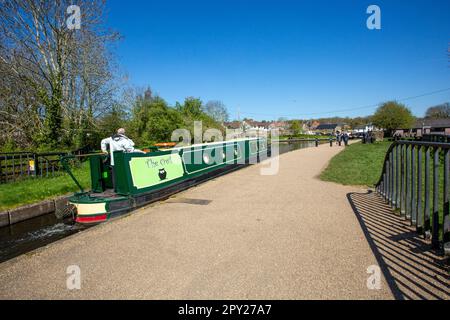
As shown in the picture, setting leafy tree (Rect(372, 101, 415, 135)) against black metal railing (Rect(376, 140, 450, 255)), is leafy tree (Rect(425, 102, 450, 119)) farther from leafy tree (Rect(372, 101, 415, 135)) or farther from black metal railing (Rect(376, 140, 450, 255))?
black metal railing (Rect(376, 140, 450, 255))

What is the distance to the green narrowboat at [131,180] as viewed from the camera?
18.4 ft

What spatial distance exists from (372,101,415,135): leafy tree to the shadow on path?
5899 centimetres

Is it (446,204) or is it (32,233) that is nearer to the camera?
(446,204)

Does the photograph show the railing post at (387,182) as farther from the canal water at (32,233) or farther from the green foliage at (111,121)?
the green foliage at (111,121)

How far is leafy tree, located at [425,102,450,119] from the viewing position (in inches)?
3305

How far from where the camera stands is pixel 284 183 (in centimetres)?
827

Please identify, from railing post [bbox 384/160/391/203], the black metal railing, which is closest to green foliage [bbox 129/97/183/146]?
railing post [bbox 384/160/391/203]

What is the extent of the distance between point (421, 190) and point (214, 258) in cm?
320

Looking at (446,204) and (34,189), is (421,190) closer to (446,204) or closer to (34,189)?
(446,204)

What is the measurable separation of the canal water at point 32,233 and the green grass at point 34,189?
695 millimetres

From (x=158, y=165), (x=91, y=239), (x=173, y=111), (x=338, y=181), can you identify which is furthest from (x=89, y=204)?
(x=173, y=111)

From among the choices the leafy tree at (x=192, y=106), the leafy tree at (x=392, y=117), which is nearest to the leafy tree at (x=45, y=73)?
the leafy tree at (x=192, y=106)

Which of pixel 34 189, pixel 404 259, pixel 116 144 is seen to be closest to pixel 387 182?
pixel 404 259

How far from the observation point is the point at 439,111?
8712cm
